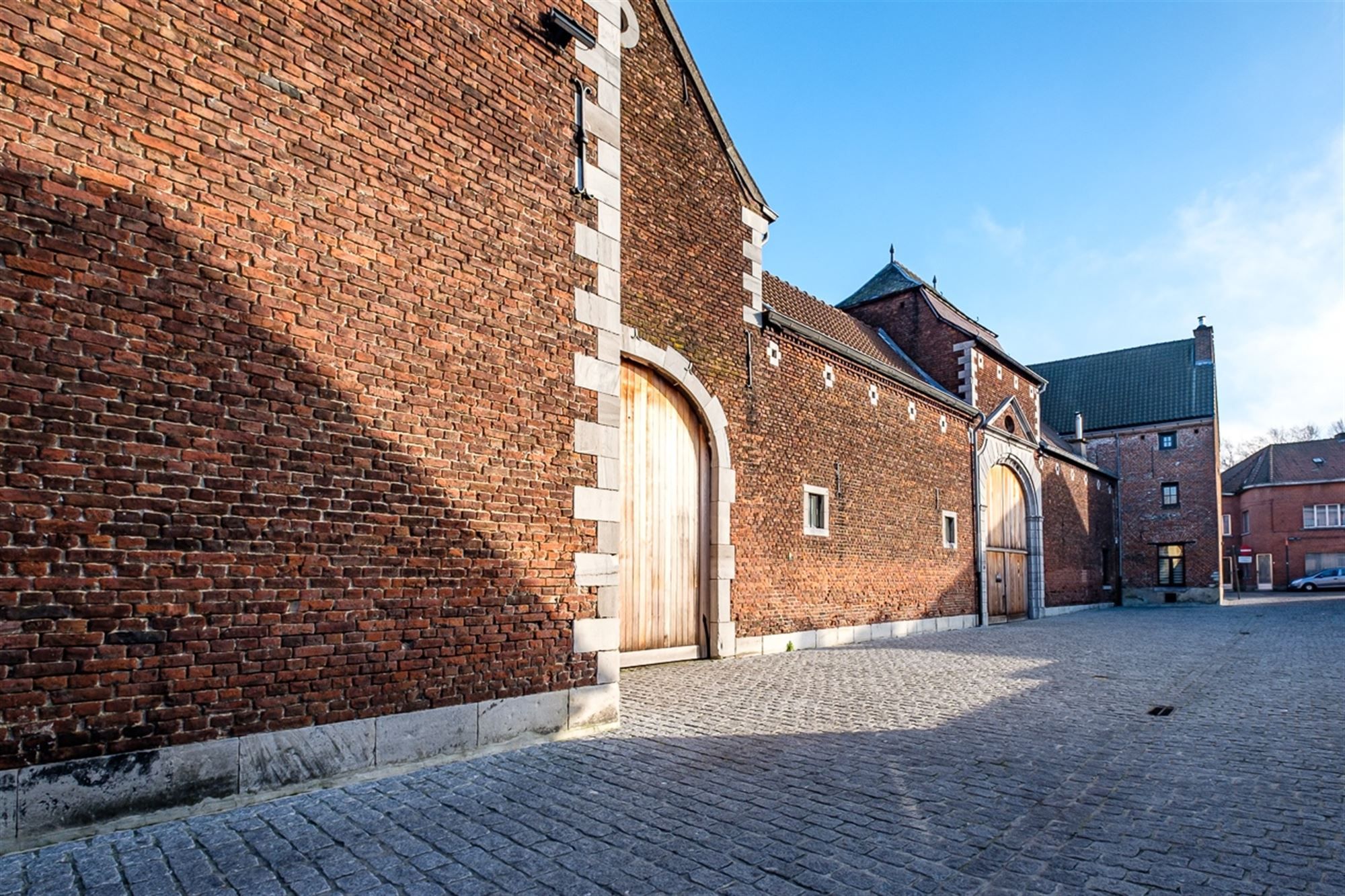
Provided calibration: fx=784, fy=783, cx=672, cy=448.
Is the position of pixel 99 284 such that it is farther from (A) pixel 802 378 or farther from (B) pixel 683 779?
(A) pixel 802 378

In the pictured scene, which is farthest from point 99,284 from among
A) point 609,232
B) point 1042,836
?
point 1042,836

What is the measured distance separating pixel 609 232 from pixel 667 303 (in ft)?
11.2

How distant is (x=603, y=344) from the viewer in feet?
23.2

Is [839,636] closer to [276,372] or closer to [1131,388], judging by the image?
[276,372]

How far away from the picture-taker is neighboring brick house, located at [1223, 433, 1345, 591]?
147 feet

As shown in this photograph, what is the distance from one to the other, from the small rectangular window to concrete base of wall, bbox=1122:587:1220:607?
17.7m

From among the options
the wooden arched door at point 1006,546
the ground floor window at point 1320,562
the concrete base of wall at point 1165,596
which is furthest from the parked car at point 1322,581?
the wooden arched door at point 1006,546

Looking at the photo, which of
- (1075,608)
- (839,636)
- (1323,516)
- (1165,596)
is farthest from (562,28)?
(1323,516)

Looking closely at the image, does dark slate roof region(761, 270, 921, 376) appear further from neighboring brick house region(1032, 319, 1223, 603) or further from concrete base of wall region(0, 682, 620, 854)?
neighboring brick house region(1032, 319, 1223, 603)

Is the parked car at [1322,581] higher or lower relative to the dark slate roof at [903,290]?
lower

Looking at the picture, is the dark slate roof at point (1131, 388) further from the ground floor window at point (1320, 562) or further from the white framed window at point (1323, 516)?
the ground floor window at point (1320, 562)

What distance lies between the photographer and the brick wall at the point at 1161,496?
3161 centimetres

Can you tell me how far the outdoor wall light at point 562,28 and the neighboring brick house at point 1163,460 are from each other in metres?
30.7

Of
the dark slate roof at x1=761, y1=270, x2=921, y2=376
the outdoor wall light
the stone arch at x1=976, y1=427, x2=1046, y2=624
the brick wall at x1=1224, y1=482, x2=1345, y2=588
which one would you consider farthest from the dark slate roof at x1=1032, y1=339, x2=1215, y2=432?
the outdoor wall light
